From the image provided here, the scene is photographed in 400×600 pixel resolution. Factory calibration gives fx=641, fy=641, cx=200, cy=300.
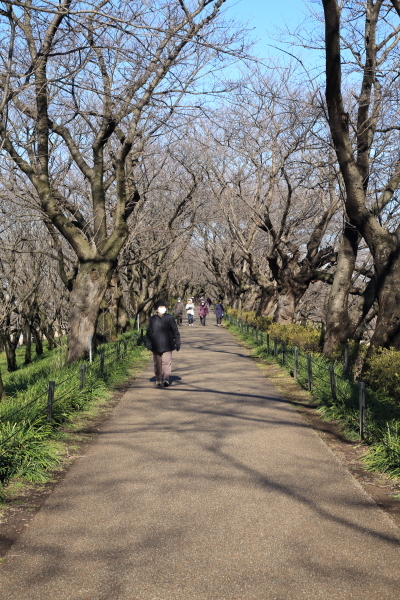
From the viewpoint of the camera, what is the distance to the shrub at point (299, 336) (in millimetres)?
18688

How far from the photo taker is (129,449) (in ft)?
26.2

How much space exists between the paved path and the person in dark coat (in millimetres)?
4062

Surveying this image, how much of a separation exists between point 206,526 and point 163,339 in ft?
26.6

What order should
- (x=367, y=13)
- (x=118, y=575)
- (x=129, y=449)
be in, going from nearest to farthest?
(x=118, y=575) < (x=129, y=449) < (x=367, y=13)

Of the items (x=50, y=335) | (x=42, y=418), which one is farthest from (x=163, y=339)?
(x=50, y=335)

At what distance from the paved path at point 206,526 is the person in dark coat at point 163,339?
13.3 feet

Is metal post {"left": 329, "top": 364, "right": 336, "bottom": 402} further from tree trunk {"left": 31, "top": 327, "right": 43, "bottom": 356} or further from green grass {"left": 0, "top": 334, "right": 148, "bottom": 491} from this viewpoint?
tree trunk {"left": 31, "top": 327, "right": 43, "bottom": 356}

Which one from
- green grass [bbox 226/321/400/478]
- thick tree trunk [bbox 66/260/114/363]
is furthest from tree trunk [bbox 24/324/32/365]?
green grass [bbox 226/321/400/478]

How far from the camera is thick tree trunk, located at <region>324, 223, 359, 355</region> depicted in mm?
16188

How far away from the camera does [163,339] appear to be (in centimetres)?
1320

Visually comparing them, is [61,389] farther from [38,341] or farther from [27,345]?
[38,341]

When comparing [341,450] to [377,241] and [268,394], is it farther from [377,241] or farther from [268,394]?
[377,241]

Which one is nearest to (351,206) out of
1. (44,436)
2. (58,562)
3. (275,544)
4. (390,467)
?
(390,467)

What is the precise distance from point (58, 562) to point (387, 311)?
Answer: 29.9 ft
